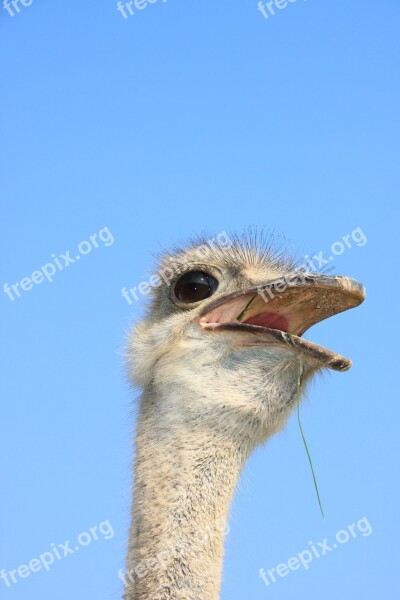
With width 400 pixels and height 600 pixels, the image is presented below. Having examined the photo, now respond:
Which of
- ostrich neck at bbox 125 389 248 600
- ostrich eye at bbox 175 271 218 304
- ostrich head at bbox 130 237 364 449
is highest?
ostrich eye at bbox 175 271 218 304

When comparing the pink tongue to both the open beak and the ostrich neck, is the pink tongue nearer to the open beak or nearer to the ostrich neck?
the open beak

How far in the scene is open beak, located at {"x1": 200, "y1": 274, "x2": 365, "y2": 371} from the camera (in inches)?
165

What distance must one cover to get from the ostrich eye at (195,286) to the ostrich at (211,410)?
0.14m

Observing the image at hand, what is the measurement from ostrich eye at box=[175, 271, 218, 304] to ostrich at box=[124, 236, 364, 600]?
0.46ft

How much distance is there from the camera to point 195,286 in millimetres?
4887

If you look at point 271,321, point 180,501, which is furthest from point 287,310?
point 180,501

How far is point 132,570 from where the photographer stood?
421 cm

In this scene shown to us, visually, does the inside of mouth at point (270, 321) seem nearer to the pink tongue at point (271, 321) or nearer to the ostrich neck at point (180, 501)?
the pink tongue at point (271, 321)

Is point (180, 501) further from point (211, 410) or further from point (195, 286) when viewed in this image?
point (195, 286)

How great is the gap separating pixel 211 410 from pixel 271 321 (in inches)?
16.5

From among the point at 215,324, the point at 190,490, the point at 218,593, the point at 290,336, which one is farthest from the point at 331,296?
the point at 218,593

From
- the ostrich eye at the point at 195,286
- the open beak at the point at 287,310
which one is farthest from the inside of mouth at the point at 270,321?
the ostrich eye at the point at 195,286

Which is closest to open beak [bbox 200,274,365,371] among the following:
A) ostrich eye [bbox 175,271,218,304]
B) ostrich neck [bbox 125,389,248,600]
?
ostrich eye [bbox 175,271,218,304]

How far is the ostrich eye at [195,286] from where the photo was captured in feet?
15.9
